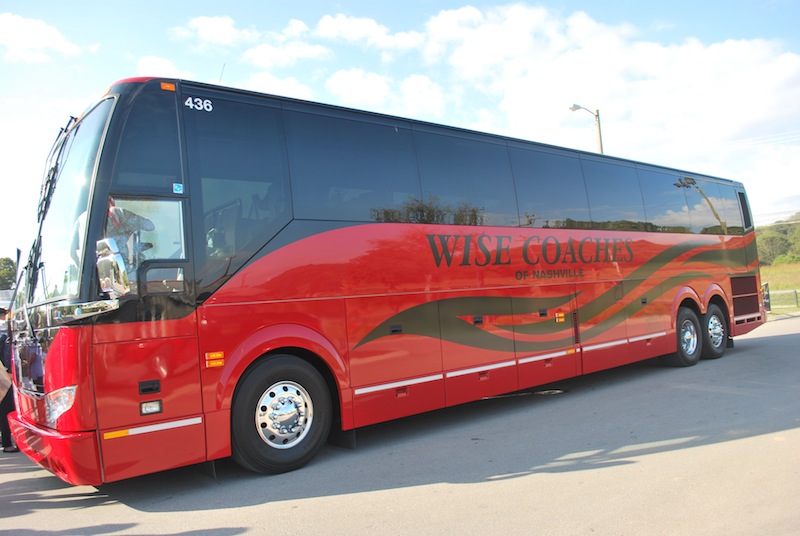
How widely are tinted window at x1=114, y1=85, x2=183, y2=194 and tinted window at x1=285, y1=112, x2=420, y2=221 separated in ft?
3.96

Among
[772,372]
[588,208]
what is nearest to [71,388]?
[588,208]

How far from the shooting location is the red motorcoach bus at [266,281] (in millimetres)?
4656

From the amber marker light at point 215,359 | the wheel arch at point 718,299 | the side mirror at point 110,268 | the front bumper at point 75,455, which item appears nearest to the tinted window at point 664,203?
the wheel arch at point 718,299

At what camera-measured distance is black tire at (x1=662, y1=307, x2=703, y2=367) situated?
1130 centimetres

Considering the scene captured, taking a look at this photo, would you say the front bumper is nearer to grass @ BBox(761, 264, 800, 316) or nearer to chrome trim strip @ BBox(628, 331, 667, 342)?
chrome trim strip @ BBox(628, 331, 667, 342)

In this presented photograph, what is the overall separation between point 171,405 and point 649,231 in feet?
30.4

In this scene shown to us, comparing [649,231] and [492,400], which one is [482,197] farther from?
[649,231]

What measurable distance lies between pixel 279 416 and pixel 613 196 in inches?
292

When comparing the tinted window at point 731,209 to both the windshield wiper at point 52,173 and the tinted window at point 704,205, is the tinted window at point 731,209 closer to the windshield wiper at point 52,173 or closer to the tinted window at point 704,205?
the tinted window at point 704,205

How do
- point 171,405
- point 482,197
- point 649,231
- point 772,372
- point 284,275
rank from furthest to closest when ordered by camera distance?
1. point 649,231
2. point 772,372
3. point 482,197
4. point 284,275
5. point 171,405

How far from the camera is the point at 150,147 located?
5.00 metres

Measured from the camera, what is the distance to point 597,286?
9477 millimetres

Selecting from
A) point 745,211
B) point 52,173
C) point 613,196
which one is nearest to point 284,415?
point 52,173

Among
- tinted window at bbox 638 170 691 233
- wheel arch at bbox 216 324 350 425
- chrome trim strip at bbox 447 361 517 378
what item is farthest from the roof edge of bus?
tinted window at bbox 638 170 691 233
